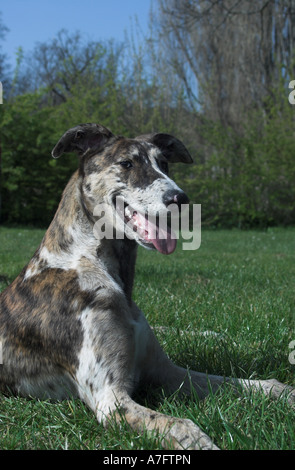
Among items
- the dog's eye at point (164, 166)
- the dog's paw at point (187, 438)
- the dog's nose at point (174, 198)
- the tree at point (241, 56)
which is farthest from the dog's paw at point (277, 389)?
the tree at point (241, 56)

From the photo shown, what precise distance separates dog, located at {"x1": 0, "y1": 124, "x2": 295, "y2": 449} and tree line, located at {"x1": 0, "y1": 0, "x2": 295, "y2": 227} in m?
14.4

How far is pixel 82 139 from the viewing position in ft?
9.44

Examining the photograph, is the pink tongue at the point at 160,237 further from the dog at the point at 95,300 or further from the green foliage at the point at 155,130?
the green foliage at the point at 155,130

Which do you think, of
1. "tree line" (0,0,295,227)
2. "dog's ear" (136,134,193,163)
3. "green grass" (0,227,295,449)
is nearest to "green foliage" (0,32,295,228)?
"tree line" (0,0,295,227)

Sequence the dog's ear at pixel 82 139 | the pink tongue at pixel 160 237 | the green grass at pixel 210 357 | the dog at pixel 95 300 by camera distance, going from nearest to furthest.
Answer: the green grass at pixel 210 357 → the dog at pixel 95 300 → the pink tongue at pixel 160 237 → the dog's ear at pixel 82 139

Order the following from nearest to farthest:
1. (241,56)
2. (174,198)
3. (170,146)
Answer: (174,198), (170,146), (241,56)

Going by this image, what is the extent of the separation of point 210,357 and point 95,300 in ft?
3.35

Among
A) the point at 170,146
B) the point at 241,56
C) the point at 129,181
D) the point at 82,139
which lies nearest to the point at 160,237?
the point at 129,181

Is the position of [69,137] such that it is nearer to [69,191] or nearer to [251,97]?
[69,191]

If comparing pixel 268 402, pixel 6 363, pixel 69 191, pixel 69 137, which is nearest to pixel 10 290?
pixel 6 363

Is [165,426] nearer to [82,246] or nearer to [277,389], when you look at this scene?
[277,389]

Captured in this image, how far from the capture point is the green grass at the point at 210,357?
2047mm

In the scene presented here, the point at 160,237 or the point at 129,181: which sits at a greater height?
the point at 129,181
